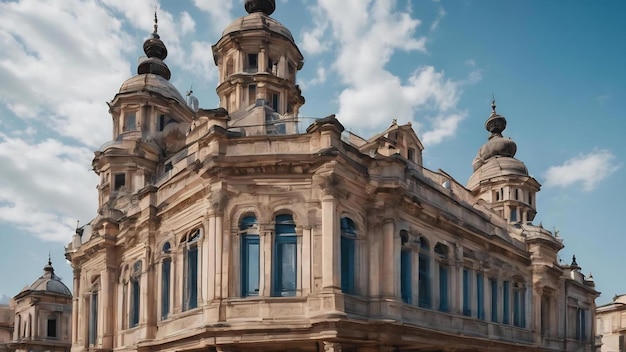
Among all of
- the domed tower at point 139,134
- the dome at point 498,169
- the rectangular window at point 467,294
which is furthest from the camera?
the dome at point 498,169

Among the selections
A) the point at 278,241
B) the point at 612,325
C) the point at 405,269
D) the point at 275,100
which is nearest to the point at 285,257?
the point at 278,241

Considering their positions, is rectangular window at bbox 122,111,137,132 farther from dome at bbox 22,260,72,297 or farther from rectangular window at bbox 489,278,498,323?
dome at bbox 22,260,72,297

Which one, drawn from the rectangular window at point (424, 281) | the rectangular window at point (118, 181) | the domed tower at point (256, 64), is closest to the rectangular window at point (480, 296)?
the rectangular window at point (424, 281)

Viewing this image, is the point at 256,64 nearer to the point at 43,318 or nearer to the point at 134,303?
the point at 134,303

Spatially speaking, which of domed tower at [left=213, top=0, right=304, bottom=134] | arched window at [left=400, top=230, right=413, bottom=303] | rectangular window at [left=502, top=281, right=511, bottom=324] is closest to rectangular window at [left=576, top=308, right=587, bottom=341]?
rectangular window at [left=502, top=281, right=511, bottom=324]

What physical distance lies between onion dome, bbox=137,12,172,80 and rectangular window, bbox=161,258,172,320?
1741 cm

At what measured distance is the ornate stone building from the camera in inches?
2191

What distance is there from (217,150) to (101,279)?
11769 millimetres

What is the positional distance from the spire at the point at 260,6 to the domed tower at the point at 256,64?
968 mm

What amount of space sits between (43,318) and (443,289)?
128 feet

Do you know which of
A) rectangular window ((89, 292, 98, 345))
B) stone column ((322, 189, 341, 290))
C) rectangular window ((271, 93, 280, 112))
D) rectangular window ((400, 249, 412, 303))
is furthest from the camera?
rectangular window ((271, 93, 280, 112))

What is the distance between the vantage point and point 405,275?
26.0m

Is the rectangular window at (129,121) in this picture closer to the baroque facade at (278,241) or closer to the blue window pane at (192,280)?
the baroque facade at (278,241)

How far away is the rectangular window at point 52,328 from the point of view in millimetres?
56250
